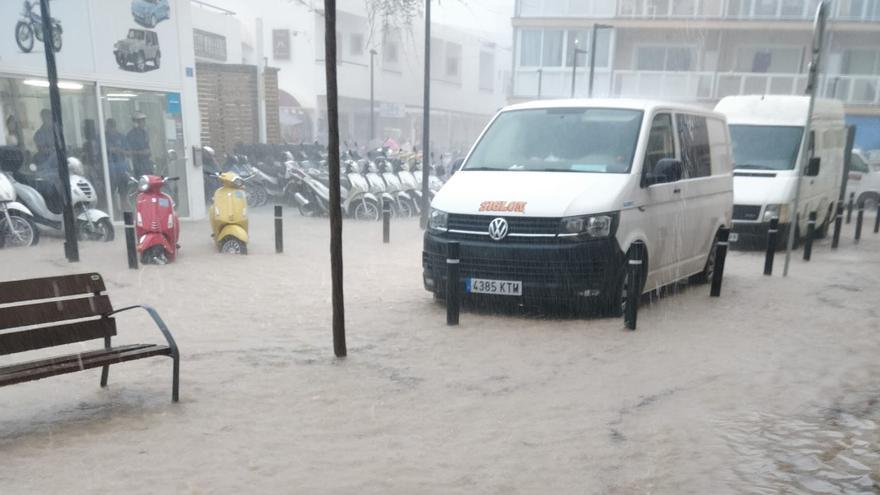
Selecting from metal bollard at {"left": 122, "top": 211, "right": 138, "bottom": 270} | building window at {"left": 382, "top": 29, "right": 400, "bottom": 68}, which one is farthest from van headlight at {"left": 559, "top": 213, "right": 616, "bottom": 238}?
building window at {"left": 382, "top": 29, "right": 400, "bottom": 68}

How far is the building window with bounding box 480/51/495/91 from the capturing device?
168ft

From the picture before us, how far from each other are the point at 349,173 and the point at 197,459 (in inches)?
494

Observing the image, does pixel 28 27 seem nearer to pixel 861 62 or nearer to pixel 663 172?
pixel 663 172

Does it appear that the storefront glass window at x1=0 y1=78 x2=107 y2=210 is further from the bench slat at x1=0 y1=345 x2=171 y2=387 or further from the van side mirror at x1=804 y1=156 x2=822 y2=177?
the van side mirror at x1=804 y1=156 x2=822 y2=177

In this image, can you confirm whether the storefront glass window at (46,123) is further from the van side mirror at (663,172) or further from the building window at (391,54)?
the building window at (391,54)

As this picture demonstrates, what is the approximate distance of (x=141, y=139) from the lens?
1287 cm

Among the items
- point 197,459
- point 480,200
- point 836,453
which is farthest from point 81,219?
point 836,453

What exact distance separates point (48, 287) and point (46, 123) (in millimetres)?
8887

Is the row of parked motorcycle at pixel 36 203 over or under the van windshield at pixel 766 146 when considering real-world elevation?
under

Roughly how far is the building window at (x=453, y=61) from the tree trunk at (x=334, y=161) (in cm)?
4321

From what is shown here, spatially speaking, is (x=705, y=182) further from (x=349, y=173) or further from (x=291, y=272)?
(x=349, y=173)

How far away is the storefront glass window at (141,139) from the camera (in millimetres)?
12445

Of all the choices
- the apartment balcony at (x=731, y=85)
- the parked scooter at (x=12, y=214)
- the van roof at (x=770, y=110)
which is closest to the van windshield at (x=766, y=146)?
the van roof at (x=770, y=110)

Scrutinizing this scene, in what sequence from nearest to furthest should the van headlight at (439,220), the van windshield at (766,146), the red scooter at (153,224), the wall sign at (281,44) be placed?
the van headlight at (439,220) → the red scooter at (153,224) → the van windshield at (766,146) → the wall sign at (281,44)
